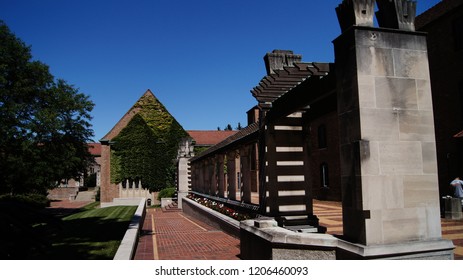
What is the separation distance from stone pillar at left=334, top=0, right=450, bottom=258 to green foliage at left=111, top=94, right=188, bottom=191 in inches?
1282

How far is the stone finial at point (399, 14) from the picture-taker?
15.4 feet

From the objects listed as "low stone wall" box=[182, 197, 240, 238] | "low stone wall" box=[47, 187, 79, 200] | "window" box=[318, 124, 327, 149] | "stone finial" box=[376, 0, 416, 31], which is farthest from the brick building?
"low stone wall" box=[47, 187, 79, 200]

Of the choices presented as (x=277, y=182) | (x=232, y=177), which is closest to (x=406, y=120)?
(x=277, y=182)

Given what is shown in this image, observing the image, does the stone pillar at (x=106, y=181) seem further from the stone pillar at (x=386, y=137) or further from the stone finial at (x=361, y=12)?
the stone finial at (x=361, y=12)

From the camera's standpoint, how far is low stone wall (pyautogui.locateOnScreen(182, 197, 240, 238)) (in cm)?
1131

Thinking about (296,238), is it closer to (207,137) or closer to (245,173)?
(245,173)

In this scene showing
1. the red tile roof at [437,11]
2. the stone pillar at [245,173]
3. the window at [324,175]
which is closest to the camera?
the stone pillar at [245,173]

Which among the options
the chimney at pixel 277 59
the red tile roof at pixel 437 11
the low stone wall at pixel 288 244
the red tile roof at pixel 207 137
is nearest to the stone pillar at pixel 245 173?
the chimney at pixel 277 59

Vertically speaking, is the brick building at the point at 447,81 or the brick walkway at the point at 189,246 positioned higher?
the brick building at the point at 447,81

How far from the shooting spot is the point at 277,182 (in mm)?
7781

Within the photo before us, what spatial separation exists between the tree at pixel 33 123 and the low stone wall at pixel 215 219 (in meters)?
12.2

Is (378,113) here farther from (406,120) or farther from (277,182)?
(277,182)

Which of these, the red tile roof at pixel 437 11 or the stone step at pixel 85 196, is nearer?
the red tile roof at pixel 437 11
